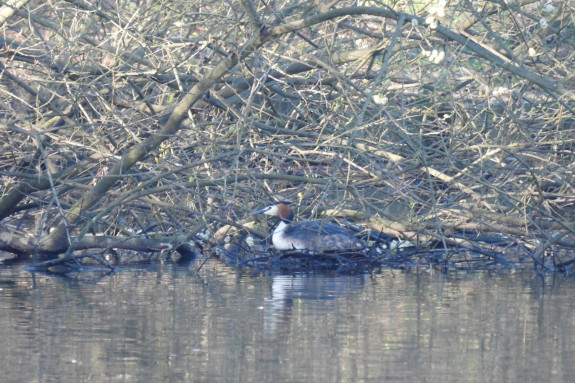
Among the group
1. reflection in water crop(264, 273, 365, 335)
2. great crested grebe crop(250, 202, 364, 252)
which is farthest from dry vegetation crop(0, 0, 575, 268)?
reflection in water crop(264, 273, 365, 335)

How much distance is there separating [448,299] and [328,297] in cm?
102

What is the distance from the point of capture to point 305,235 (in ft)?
39.6

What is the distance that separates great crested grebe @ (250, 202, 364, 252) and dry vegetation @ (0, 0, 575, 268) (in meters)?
0.26

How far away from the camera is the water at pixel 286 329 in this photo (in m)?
5.75

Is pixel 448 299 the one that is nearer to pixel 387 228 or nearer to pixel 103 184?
pixel 387 228

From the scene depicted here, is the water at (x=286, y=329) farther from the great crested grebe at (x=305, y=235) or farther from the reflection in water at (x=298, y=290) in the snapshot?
the great crested grebe at (x=305, y=235)

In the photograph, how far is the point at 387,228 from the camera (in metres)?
11.8

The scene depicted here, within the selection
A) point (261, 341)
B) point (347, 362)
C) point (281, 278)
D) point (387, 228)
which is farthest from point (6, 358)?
point (387, 228)

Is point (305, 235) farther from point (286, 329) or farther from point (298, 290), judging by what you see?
point (286, 329)

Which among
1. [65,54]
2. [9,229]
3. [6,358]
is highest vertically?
[65,54]

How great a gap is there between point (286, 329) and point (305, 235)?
498cm

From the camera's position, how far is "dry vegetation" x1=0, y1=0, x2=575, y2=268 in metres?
9.65

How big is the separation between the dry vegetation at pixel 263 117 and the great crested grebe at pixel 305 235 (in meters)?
0.26

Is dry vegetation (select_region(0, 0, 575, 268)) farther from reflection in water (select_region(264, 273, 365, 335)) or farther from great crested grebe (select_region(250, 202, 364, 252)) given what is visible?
reflection in water (select_region(264, 273, 365, 335))
